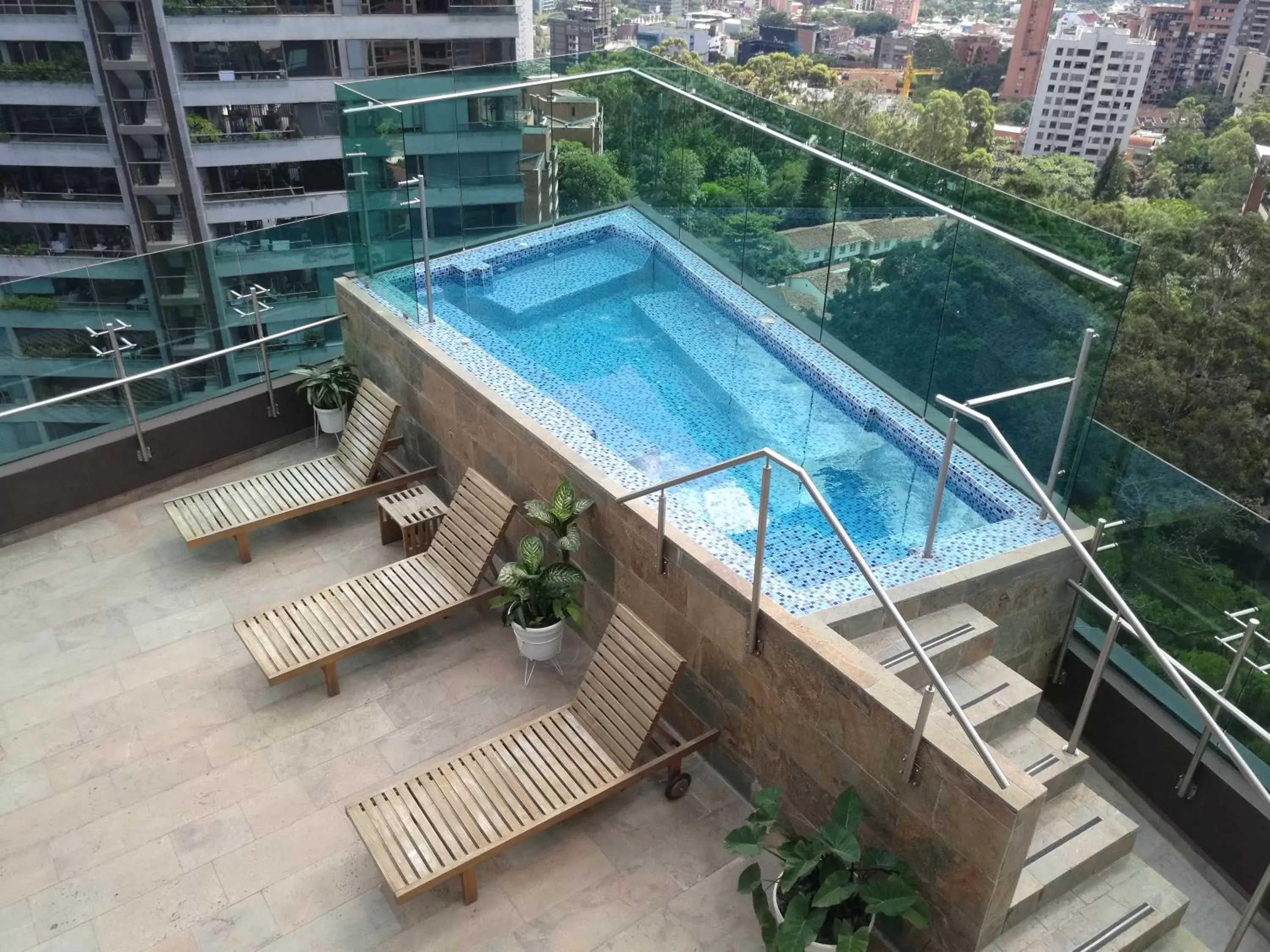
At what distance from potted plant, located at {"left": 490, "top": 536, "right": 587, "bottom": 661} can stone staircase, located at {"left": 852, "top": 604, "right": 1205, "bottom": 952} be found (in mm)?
1614

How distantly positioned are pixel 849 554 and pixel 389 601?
2.89 m

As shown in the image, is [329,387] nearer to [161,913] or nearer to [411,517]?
[411,517]

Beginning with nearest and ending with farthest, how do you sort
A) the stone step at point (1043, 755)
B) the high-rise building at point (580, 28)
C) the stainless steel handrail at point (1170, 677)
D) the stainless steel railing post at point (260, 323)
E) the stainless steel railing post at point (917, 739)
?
the stainless steel handrail at point (1170, 677)
the stainless steel railing post at point (917, 739)
the stone step at point (1043, 755)
the stainless steel railing post at point (260, 323)
the high-rise building at point (580, 28)

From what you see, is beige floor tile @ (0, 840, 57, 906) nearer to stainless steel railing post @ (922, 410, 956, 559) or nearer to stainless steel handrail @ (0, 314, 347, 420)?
stainless steel handrail @ (0, 314, 347, 420)

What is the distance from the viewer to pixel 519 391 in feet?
21.3

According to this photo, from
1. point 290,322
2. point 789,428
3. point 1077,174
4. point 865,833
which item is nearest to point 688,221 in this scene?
point 789,428

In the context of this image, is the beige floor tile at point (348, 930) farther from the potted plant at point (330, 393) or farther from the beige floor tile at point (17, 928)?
the potted plant at point (330, 393)

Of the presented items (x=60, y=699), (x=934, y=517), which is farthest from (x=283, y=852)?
(x=934, y=517)

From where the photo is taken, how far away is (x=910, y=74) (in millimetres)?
100375

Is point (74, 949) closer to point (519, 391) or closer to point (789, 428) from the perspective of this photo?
point (519, 391)

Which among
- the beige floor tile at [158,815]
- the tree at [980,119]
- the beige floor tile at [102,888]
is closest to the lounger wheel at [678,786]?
the beige floor tile at [158,815]

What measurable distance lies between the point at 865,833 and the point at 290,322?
602 centimetres

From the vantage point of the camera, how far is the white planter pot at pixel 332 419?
7.61 meters

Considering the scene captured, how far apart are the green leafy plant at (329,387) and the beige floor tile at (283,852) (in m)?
3.77
